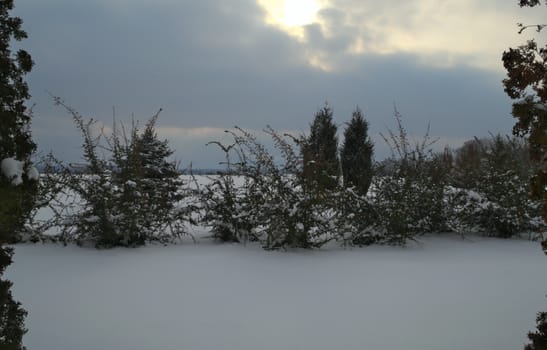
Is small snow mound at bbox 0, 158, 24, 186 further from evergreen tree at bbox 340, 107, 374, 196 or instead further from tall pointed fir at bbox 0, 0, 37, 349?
evergreen tree at bbox 340, 107, 374, 196

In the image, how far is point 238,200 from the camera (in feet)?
18.3

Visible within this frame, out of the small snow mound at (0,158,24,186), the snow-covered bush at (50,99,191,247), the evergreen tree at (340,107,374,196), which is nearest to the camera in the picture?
the small snow mound at (0,158,24,186)

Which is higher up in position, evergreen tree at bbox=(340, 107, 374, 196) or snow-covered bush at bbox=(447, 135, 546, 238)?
evergreen tree at bbox=(340, 107, 374, 196)

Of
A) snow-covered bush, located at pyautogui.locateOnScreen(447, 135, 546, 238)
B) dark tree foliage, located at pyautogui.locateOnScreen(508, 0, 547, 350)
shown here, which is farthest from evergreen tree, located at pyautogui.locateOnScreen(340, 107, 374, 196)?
dark tree foliage, located at pyautogui.locateOnScreen(508, 0, 547, 350)

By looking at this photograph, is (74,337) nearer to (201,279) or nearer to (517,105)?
(201,279)

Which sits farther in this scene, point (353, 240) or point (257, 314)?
point (353, 240)

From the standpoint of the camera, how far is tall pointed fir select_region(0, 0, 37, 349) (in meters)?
2.20

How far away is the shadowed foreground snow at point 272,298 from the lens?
2807 millimetres

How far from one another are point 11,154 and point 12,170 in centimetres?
23

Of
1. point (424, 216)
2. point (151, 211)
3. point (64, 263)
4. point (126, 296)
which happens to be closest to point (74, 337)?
point (126, 296)

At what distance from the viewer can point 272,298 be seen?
3.47 metres

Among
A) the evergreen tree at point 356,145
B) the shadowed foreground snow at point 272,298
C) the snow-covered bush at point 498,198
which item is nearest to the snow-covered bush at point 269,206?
the shadowed foreground snow at point 272,298

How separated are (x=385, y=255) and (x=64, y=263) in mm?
3869

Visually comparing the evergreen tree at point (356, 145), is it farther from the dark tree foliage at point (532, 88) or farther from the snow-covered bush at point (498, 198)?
the dark tree foliage at point (532, 88)
